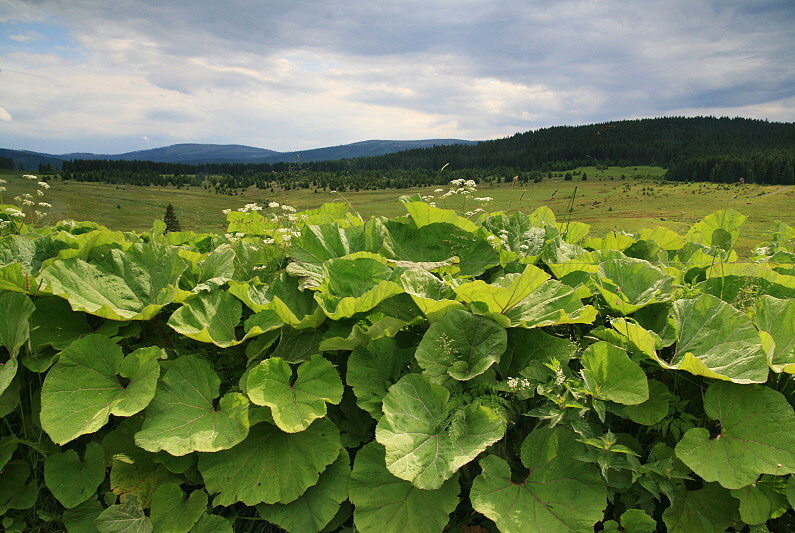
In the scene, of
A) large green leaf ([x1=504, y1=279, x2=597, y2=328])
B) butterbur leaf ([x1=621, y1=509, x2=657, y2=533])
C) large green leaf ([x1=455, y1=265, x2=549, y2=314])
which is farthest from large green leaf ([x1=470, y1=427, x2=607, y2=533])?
large green leaf ([x1=455, y1=265, x2=549, y2=314])

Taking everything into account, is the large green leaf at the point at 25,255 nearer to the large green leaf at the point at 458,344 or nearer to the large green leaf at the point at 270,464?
the large green leaf at the point at 270,464

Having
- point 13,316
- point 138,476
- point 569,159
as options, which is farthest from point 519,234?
point 569,159

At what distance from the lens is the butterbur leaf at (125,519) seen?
216 centimetres

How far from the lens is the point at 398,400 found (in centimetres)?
206

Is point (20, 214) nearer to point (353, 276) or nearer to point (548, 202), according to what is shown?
point (353, 276)

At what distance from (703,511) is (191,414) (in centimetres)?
253

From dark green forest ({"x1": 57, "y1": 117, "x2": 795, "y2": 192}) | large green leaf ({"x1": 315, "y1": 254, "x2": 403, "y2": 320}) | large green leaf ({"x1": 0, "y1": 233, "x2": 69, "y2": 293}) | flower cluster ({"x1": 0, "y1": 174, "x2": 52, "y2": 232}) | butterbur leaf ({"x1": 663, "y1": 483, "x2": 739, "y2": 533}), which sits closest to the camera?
butterbur leaf ({"x1": 663, "y1": 483, "x2": 739, "y2": 533})

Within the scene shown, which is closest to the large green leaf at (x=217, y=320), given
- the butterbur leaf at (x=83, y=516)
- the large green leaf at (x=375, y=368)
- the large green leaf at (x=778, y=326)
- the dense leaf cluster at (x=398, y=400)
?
the dense leaf cluster at (x=398, y=400)

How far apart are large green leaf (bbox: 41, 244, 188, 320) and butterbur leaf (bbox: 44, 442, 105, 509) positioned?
784mm

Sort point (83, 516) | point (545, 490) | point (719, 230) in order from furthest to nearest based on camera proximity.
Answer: point (719, 230), point (83, 516), point (545, 490)

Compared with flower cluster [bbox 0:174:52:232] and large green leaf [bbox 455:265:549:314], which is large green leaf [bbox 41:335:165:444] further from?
flower cluster [bbox 0:174:52:232]

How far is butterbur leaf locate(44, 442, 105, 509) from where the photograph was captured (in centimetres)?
227

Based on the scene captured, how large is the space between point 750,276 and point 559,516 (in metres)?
2.01

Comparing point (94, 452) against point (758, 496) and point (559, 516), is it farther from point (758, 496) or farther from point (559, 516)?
point (758, 496)
